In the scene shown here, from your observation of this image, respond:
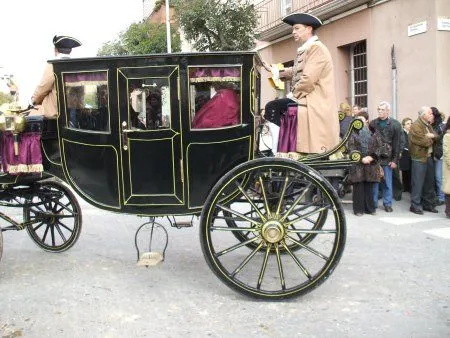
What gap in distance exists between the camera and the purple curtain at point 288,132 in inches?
184

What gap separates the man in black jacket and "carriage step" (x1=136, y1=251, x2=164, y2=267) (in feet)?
14.8

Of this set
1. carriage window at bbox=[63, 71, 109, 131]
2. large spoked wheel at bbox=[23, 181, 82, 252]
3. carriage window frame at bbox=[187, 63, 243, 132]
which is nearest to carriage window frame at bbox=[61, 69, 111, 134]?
carriage window at bbox=[63, 71, 109, 131]

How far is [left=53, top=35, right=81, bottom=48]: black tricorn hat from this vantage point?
5.40 meters

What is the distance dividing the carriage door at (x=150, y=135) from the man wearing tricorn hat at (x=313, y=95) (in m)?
0.99

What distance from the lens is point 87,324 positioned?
401cm

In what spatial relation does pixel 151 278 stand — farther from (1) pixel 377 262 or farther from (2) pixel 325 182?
(1) pixel 377 262

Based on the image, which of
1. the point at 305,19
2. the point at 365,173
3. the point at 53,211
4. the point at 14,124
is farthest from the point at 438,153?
the point at 14,124

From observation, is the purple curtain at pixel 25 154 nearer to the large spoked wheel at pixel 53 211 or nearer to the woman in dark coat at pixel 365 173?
the large spoked wheel at pixel 53 211

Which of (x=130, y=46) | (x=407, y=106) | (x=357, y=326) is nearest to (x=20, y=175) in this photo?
(x=357, y=326)

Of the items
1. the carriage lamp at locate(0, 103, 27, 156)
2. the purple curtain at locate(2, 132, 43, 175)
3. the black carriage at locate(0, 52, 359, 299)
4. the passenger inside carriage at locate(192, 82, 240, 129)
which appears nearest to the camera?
the black carriage at locate(0, 52, 359, 299)

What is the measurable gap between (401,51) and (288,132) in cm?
762

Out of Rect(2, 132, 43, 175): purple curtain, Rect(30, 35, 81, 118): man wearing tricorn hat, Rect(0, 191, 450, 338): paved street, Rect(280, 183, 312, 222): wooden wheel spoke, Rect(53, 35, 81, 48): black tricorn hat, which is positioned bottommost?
Rect(0, 191, 450, 338): paved street

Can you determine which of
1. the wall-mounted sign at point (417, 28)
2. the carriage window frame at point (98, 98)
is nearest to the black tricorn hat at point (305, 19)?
the carriage window frame at point (98, 98)

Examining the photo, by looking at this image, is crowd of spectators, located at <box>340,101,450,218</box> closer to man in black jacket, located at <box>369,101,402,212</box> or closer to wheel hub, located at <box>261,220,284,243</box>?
man in black jacket, located at <box>369,101,402,212</box>
